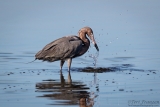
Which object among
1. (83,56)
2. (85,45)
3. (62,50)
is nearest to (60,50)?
(62,50)

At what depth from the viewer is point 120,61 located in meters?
17.0

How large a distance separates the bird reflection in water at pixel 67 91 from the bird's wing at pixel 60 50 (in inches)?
40.7

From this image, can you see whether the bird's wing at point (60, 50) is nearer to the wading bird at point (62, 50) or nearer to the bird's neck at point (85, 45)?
the wading bird at point (62, 50)

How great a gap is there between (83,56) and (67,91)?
5.70 m

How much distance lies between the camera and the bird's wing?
15.5 meters

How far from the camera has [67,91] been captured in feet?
41.6

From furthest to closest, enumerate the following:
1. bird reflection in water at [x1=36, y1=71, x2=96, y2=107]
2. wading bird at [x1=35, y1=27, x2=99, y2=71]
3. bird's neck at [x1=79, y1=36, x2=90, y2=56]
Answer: bird's neck at [x1=79, y1=36, x2=90, y2=56] < wading bird at [x1=35, y1=27, x2=99, y2=71] < bird reflection in water at [x1=36, y1=71, x2=96, y2=107]

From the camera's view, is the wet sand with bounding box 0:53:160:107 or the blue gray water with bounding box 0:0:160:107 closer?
the wet sand with bounding box 0:53:160:107

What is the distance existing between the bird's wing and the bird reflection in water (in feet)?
3.39

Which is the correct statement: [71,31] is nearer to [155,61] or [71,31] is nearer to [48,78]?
[155,61]

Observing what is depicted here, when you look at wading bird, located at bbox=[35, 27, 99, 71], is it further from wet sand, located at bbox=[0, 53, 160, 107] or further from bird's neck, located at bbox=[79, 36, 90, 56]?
wet sand, located at bbox=[0, 53, 160, 107]

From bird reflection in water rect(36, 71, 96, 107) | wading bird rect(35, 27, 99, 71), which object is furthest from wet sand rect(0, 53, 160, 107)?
wading bird rect(35, 27, 99, 71)

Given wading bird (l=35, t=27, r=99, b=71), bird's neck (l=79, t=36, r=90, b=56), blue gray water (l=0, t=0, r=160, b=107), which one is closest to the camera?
blue gray water (l=0, t=0, r=160, b=107)

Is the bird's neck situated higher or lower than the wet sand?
higher
